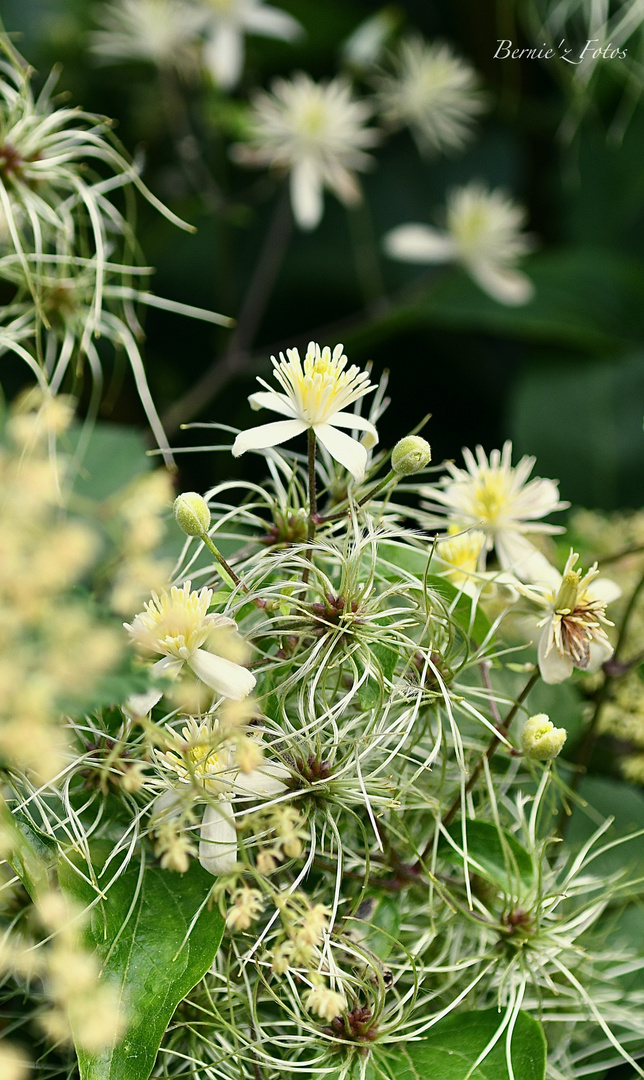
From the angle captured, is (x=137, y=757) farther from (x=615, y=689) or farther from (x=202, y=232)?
(x=202, y=232)

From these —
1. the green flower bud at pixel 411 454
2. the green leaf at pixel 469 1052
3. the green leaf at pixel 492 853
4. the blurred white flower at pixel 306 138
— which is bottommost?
the green leaf at pixel 469 1052

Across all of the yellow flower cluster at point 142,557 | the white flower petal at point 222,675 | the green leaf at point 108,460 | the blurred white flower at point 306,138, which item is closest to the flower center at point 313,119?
the blurred white flower at point 306,138

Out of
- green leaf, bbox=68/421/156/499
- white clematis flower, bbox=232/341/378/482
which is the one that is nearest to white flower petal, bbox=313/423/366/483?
white clematis flower, bbox=232/341/378/482

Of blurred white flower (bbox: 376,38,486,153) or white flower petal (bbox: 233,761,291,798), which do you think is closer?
white flower petal (bbox: 233,761,291,798)

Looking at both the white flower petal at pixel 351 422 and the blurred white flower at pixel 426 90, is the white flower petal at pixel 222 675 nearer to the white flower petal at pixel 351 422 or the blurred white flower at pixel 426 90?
the white flower petal at pixel 351 422

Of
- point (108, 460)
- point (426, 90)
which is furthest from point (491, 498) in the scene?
point (426, 90)

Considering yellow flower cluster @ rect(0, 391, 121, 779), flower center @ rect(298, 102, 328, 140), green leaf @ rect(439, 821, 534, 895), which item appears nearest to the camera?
yellow flower cluster @ rect(0, 391, 121, 779)

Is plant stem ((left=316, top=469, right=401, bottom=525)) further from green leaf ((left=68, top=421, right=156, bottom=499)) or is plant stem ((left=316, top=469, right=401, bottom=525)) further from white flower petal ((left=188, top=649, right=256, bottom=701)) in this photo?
green leaf ((left=68, top=421, right=156, bottom=499))
